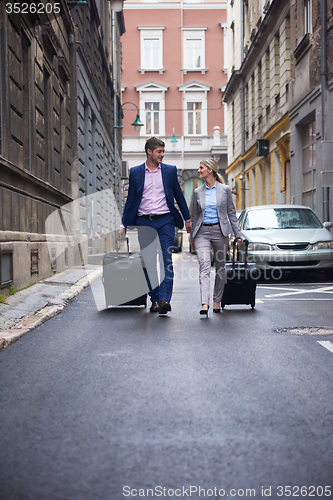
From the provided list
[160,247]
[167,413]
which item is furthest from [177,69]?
[167,413]

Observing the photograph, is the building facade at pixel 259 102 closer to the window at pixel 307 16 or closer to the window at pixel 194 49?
the window at pixel 307 16

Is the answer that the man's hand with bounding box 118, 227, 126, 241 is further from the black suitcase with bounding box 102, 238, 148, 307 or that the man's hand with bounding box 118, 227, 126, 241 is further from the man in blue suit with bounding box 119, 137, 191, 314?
the black suitcase with bounding box 102, 238, 148, 307

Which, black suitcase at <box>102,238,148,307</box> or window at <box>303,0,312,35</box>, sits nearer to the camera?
black suitcase at <box>102,238,148,307</box>

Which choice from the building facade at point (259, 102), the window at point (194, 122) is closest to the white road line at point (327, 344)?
the building facade at point (259, 102)

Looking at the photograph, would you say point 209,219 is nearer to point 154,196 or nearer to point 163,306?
point 154,196

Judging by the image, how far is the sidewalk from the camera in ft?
21.3

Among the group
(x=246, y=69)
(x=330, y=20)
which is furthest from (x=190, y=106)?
(x=330, y=20)

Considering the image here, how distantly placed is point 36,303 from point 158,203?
2.32 m

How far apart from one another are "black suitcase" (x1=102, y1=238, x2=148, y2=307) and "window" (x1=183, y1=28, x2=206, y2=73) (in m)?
45.5

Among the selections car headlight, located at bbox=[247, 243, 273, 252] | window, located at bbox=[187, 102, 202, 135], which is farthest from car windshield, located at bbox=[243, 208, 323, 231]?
window, located at bbox=[187, 102, 202, 135]

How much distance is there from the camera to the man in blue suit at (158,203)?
736cm

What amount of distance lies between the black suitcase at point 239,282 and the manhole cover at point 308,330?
4.23ft

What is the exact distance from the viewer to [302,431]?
3182 mm

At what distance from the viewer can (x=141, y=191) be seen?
289 inches
